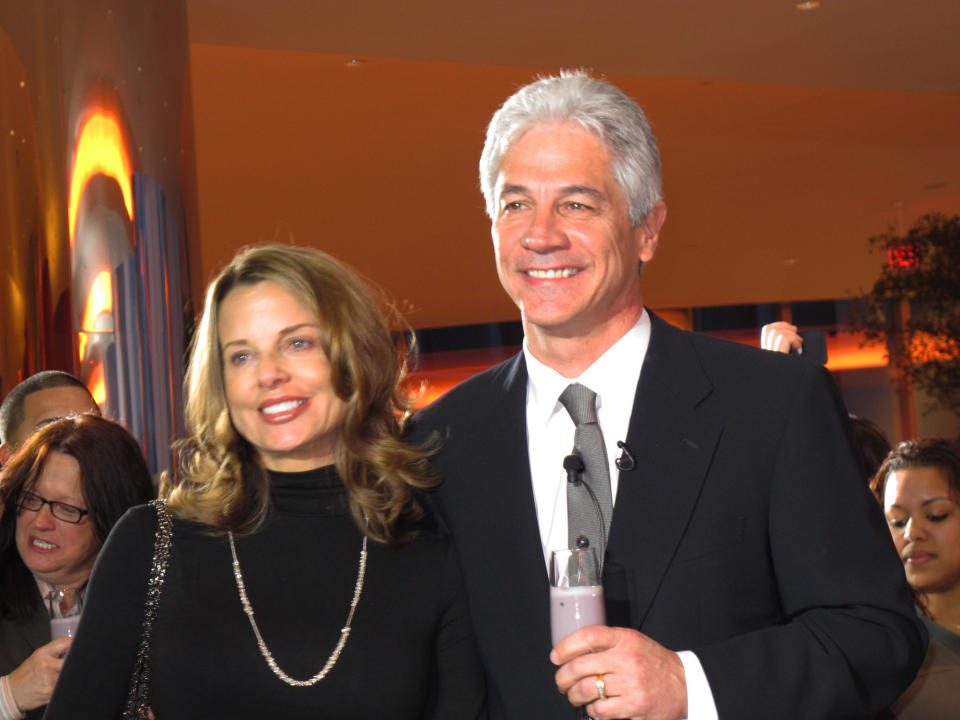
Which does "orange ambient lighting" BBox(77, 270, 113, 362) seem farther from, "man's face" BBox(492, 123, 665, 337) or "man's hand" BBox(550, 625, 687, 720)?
"man's hand" BBox(550, 625, 687, 720)

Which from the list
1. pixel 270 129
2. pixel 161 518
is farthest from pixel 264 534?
pixel 270 129

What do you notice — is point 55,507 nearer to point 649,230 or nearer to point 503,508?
point 503,508

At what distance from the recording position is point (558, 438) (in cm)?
207

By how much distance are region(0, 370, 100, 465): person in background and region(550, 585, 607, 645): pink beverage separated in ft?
6.99

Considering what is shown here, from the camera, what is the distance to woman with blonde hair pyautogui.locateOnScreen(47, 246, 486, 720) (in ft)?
6.41

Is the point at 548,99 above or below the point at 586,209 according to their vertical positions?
above

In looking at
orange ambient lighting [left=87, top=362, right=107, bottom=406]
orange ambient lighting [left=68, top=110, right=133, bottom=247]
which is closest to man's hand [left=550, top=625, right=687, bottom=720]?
orange ambient lighting [left=87, top=362, right=107, bottom=406]

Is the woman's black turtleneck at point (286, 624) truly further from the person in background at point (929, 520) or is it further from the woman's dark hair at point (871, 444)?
the woman's dark hair at point (871, 444)

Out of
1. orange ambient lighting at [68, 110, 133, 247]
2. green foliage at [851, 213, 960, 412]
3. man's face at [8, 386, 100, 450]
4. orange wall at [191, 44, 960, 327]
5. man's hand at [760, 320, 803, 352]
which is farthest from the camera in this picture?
green foliage at [851, 213, 960, 412]

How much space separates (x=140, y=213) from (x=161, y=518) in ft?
5.82

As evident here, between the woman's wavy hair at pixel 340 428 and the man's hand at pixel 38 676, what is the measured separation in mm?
495

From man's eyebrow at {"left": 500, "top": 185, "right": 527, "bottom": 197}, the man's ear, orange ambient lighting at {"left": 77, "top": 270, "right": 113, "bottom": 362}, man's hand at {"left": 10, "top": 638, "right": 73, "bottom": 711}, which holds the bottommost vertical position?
man's hand at {"left": 10, "top": 638, "right": 73, "bottom": 711}

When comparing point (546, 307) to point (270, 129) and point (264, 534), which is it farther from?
point (270, 129)

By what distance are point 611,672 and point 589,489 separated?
0.37 metres
